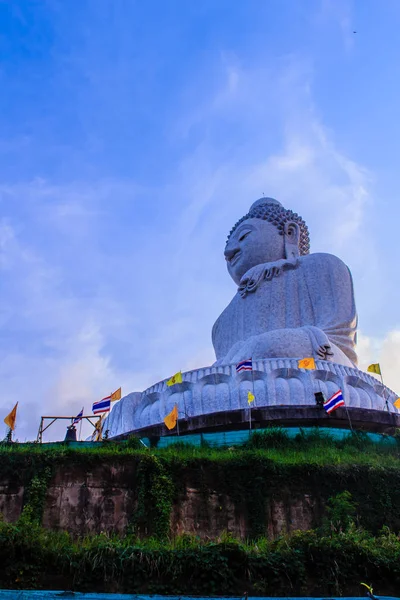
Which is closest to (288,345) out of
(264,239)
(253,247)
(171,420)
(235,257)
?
(171,420)

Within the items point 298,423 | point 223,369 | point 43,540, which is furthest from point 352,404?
point 43,540

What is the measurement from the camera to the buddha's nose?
2048 cm

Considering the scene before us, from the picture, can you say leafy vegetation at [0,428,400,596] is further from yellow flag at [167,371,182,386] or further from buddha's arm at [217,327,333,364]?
buddha's arm at [217,327,333,364]

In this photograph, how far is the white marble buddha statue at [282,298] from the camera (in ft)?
51.0

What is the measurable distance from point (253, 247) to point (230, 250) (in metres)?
0.90

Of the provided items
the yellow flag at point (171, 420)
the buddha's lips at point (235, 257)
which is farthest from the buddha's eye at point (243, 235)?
the yellow flag at point (171, 420)

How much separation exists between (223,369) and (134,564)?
805 centimetres

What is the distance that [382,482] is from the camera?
9406mm

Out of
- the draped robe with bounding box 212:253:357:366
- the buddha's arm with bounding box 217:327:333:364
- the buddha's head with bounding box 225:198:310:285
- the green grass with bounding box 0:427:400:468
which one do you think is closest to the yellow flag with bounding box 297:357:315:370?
the buddha's arm with bounding box 217:327:333:364

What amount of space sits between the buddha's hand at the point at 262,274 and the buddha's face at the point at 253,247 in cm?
99

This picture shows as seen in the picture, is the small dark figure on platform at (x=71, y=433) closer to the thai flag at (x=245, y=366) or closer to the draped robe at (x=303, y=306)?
the thai flag at (x=245, y=366)

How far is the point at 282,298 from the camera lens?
1823 cm

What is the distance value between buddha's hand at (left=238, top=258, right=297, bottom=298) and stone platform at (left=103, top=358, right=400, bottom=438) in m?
4.56

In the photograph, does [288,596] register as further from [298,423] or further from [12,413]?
[12,413]
